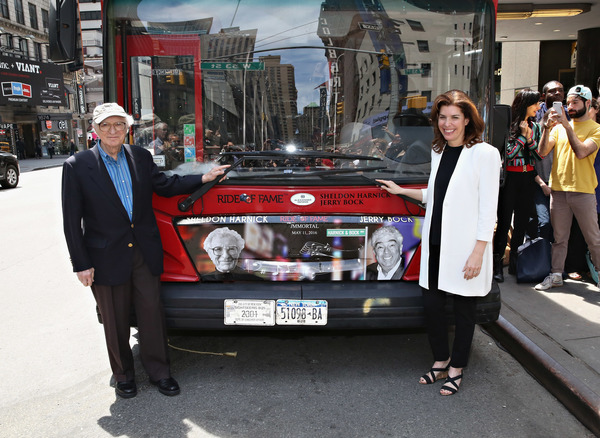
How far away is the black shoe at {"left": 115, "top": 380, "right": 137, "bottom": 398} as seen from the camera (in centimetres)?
334

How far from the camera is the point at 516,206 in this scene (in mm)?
5352

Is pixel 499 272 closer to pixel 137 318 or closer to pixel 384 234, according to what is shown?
pixel 384 234

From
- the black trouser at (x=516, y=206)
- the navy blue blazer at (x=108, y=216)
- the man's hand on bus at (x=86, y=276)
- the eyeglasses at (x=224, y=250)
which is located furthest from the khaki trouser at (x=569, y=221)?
the man's hand on bus at (x=86, y=276)

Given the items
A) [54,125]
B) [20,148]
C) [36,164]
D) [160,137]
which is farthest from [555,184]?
[54,125]

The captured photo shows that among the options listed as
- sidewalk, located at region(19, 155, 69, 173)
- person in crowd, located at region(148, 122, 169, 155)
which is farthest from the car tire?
person in crowd, located at region(148, 122, 169, 155)

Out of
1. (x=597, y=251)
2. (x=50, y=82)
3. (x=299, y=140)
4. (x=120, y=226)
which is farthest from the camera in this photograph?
(x=50, y=82)

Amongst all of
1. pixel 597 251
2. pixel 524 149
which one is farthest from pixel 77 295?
pixel 597 251

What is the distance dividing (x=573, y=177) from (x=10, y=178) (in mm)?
16610

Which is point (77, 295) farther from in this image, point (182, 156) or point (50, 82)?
point (50, 82)

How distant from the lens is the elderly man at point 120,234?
305 cm

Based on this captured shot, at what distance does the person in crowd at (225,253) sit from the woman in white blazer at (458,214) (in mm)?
1028

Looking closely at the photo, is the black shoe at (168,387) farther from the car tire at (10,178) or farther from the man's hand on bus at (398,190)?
the car tire at (10,178)

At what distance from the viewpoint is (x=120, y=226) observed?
313 centimetres

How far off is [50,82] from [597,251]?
1613 inches
